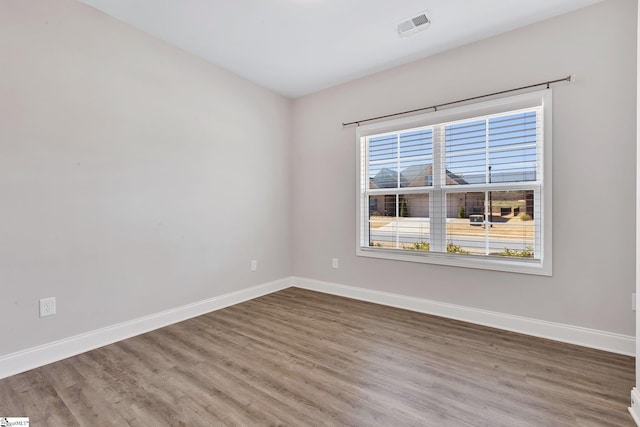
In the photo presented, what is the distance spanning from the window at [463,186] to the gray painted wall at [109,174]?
64.5 inches

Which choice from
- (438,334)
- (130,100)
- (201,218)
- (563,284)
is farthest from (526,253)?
(130,100)

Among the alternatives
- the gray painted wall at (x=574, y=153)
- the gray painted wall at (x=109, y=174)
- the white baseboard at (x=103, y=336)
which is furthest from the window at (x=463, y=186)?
the white baseboard at (x=103, y=336)

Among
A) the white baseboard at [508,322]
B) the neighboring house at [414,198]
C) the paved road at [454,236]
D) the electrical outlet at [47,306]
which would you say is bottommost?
the white baseboard at [508,322]

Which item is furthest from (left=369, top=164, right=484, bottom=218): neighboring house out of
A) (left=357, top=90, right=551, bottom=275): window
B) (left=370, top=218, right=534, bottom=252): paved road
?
(left=370, top=218, right=534, bottom=252): paved road

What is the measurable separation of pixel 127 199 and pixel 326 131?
243 centimetres

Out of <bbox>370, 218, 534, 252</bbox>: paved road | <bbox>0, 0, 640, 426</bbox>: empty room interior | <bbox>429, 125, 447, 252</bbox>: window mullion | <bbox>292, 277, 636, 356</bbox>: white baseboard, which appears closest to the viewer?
<bbox>0, 0, 640, 426</bbox>: empty room interior

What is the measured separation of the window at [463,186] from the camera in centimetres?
263

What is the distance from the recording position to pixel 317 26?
8.62 ft

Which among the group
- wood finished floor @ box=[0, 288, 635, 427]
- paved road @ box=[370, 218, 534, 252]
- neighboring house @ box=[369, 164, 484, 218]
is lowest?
wood finished floor @ box=[0, 288, 635, 427]

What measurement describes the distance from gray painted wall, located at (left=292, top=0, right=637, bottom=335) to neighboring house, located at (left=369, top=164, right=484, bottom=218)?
0.59 m

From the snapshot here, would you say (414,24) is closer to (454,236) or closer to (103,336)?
(454,236)

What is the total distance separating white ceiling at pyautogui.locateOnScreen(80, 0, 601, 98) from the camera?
2.35 meters

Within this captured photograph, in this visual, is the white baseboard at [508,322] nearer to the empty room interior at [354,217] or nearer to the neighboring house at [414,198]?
the empty room interior at [354,217]

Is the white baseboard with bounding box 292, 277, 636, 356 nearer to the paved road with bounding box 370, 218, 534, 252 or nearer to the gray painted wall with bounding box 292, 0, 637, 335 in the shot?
the gray painted wall with bounding box 292, 0, 637, 335
